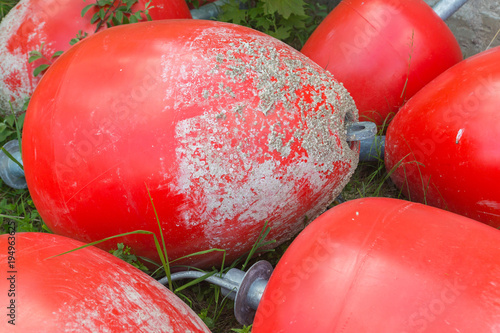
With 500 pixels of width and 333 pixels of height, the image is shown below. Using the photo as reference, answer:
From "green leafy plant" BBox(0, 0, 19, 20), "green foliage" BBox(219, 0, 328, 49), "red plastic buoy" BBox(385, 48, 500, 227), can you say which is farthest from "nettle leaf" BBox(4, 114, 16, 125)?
"red plastic buoy" BBox(385, 48, 500, 227)

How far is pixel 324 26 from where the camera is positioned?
213 cm

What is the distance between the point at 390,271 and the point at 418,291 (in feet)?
0.22

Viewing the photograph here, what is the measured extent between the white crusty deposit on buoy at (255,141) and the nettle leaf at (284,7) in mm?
892

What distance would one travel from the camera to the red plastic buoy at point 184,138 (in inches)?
52.3

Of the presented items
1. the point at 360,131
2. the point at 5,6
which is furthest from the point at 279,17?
the point at 5,6

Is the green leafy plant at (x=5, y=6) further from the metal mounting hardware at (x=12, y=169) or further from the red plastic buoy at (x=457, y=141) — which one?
the red plastic buoy at (x=457, y=141)

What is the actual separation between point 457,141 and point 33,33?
162cm

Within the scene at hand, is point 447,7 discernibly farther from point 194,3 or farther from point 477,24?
point 194,3

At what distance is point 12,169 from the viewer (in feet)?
6.51

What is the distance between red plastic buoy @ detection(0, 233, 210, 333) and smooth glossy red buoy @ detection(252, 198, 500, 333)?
253 millimetres

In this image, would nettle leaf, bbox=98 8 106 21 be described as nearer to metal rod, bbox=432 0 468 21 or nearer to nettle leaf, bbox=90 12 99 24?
nettle leaf, bbox=90 12 99 24

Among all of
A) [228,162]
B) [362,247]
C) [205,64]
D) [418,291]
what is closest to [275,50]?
[205,64]

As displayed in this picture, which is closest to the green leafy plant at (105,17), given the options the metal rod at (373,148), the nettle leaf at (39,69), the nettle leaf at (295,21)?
the nettle leaf at (39,69)

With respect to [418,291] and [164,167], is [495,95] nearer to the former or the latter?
[418,291]
